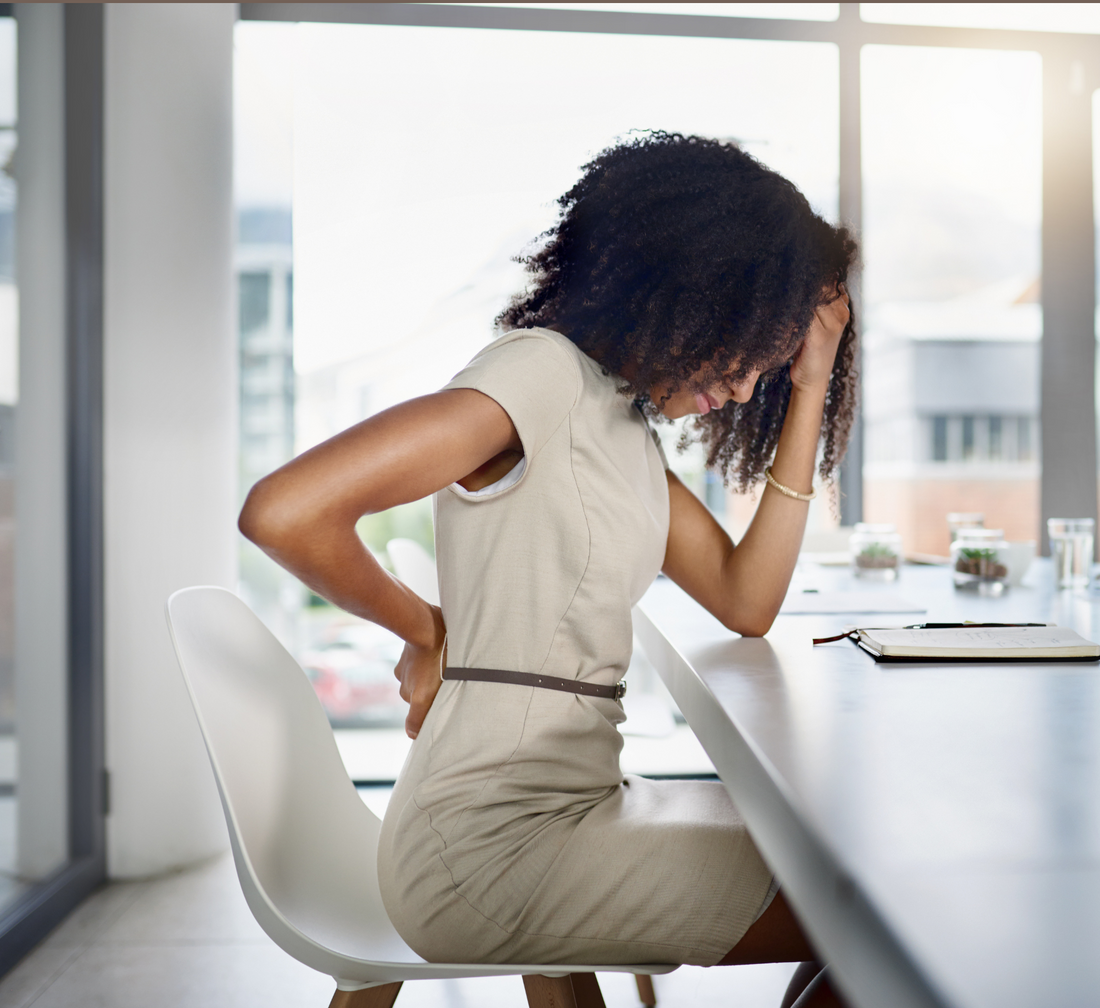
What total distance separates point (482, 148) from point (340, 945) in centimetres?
254

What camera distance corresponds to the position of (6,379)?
1.89 metres

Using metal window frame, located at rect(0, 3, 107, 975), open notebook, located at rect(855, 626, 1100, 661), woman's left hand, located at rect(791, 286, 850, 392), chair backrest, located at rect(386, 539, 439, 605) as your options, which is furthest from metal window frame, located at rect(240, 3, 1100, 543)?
open notebook, located at rect(855, 626, 1100, 661)

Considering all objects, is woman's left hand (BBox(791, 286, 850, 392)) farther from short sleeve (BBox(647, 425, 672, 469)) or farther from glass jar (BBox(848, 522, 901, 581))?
A: glass jar (BBox(848, 522, 901, 581))

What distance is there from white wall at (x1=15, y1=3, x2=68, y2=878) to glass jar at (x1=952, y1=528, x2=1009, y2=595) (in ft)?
6.44

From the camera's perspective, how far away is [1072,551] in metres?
1.70

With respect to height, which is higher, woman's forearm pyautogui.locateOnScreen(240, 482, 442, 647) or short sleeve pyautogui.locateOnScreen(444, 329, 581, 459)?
short sleeve pyautogui.locateOnScreen(444, 329, 581, 459)

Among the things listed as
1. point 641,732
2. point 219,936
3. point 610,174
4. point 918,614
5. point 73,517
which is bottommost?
point 219,936

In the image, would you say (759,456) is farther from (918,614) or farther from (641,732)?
(641,732)

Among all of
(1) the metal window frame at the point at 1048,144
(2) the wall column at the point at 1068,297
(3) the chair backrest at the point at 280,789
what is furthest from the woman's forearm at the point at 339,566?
(2) the wall column at the point at 1068,297

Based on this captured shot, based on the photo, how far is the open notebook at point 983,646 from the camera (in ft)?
3.21

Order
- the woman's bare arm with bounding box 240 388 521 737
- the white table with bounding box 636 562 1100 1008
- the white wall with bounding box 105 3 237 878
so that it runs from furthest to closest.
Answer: the white wall with bounding box 105 3 237 878
the woman's bare arm with bounding box 240 388 521 737
the white table with bounding box 636 562 1100 1008

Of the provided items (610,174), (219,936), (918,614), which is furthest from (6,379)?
(918,614)

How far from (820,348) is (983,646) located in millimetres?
446

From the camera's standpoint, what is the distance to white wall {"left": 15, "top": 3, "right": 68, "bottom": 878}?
198 cm
